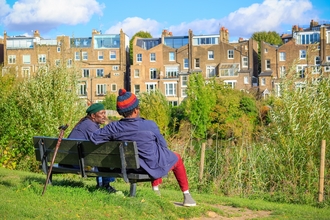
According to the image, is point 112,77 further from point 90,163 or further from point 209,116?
point 90,163

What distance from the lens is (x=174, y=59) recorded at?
3752 inches

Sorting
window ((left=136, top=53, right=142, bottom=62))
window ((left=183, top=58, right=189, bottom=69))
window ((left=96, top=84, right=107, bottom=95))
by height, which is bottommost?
window ((left=96, top=84, right=107, bottom=95))

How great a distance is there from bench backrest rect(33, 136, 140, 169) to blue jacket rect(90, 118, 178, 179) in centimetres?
19

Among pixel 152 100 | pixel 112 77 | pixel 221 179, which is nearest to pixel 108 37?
pixel 112 77

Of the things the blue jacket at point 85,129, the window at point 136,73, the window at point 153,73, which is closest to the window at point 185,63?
the window at point 153,73

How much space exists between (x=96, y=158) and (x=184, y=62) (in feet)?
286

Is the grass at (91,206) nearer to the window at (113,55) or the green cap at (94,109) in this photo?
the green cap at (94,109)

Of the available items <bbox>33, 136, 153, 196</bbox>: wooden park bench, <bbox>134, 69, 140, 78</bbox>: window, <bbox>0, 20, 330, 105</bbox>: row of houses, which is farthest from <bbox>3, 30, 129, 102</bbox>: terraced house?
<bbox>33, 136, 153, 196</bbox>: wooden park bench

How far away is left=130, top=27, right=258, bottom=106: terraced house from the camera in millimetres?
91750

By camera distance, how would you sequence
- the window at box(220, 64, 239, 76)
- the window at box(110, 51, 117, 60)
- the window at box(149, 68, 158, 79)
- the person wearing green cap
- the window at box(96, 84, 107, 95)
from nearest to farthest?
the person wearing green cap → the window at box(220, 64, 239, 76) → the window at box(96, 84, 107, 95) → the window at box(149, 68, 158, 79) → the window at box(110, 51, 117, 60)

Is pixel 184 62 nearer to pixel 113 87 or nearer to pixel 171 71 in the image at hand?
pixel 171 71

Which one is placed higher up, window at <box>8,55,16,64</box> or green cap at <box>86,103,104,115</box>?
window at <box>8,55,16,64</box>

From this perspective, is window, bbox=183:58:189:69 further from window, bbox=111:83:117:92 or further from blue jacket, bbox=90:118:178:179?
blue jacket, bbox=90:118:178:179

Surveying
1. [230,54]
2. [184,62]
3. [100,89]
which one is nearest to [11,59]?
[100,89]
